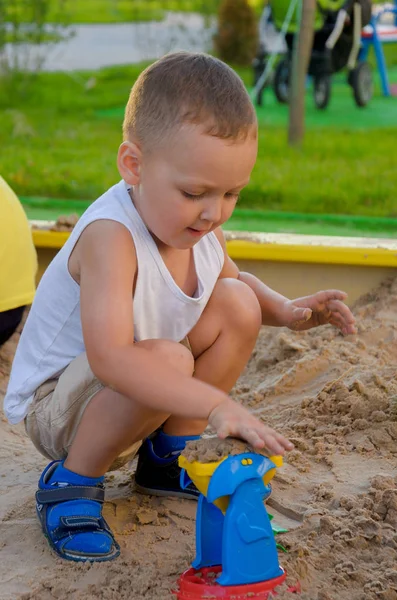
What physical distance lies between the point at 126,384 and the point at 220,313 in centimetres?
40

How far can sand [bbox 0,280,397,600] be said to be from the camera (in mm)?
1619

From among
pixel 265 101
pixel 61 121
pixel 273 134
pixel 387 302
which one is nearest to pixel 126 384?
pixel 387 302

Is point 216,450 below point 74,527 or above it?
above

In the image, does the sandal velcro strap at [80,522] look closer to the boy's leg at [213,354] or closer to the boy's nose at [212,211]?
the boy's leg at [213,354]

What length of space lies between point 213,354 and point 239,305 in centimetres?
11

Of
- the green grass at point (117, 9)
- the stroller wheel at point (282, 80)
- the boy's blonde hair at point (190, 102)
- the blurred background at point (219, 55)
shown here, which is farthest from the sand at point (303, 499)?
the green grass at point (117, 9)

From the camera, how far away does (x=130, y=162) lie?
5.49ft

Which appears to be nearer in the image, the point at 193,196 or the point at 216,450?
the point at 216,450

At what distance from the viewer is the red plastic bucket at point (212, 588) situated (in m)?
1.45

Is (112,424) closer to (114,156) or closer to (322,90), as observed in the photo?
(114,156)

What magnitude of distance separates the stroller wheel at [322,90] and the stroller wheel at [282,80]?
211 millimetres

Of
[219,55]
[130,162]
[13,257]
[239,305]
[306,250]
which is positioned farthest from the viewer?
[219,55]

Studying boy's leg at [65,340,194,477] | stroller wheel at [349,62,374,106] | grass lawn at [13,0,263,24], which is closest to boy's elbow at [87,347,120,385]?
boy's leg at [65,340,194,477]

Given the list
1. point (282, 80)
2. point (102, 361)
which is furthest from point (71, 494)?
point (282, 80)
